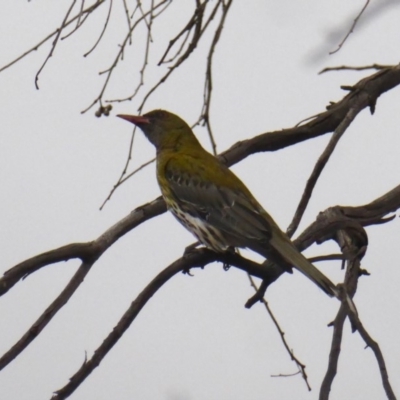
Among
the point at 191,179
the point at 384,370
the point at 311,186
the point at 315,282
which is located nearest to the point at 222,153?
the point at 191,179

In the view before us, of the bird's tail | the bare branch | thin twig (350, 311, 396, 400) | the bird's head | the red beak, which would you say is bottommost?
thin twig (350, 311, 396, 400)

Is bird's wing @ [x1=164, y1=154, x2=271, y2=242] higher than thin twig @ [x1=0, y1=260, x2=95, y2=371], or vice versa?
bird's wing @ [x1=164, y1=154, x2=271, y2=242]

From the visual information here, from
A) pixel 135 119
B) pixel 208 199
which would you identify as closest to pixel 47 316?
pixel 208 199

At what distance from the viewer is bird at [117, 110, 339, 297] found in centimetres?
489

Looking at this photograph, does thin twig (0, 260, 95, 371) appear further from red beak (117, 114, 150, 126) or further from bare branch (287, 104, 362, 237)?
red beak (117, 114, 150, 126)

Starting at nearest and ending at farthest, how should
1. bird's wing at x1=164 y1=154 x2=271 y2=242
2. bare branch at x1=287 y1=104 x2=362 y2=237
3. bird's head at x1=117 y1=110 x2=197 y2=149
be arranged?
1. bare branch at x1=287 y1=104 x2=362 y2=237
2. bird's wing at x1=164 y1=154 x2=271 y2=242
3. bird's head at x1=117 y1=110 x2=197 y2=149

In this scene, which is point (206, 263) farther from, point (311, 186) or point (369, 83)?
point (369, 83)

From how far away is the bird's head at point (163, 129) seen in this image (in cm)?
631

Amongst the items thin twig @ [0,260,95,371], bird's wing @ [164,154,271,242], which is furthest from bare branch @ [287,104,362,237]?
thin twig @ [0,260,95,371]

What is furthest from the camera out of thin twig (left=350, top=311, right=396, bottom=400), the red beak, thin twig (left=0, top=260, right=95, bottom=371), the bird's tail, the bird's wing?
the red beak

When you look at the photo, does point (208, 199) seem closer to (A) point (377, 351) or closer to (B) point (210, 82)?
(B) point (210, 82)

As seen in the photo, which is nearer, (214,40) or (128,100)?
(214,40)

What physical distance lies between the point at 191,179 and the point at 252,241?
808mm

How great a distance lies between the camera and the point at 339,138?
4.99 meters
